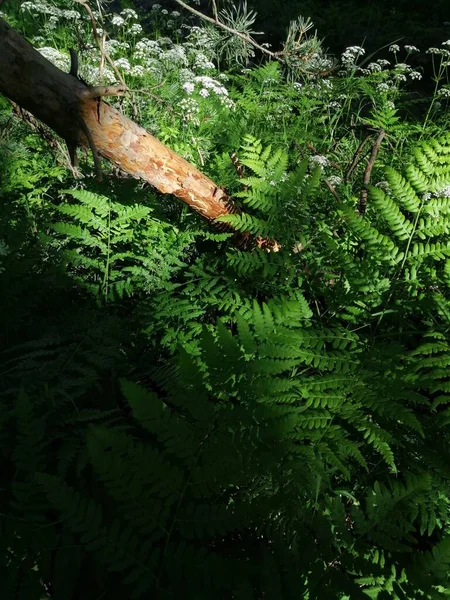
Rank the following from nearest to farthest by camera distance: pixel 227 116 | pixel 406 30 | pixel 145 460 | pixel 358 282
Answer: pixel 145 460 → pixel 358 282 → pixel 227 116 → pixel 406 30

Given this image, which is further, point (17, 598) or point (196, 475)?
point (196, 475)

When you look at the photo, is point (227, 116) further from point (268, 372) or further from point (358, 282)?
point (268, 372)

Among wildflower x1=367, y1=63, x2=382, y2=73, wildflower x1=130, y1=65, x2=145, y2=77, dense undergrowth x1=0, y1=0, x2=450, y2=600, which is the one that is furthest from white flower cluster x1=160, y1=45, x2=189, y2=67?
wildflower x1=367, y1=63, x2=382, y2=73

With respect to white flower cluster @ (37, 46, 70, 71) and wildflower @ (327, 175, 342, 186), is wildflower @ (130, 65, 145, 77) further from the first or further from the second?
wildflower @ (327, 175, 342, 186)

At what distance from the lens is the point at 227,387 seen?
5.41 ft

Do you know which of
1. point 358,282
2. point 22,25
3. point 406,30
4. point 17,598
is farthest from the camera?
point 406,30

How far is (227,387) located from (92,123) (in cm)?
174

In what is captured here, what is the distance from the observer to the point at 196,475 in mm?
1425

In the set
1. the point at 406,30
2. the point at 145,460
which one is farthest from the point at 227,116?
the point at 406,30

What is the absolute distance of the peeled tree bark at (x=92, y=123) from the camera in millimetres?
2639

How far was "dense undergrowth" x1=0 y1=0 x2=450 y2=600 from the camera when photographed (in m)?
1.35

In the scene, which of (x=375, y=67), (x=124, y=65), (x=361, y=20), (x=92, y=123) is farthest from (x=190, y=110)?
(x=361, y=20)

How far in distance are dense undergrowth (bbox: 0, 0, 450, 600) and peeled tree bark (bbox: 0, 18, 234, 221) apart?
0.17 m

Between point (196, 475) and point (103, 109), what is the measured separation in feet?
6.61
